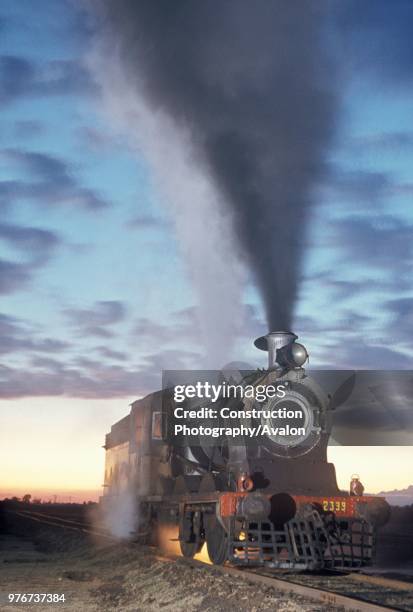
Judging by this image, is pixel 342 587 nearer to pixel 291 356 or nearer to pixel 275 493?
pixel 275 493

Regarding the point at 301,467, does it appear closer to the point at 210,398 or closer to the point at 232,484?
the point at 232,484

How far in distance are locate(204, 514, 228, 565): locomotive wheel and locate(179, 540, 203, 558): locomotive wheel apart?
72cm

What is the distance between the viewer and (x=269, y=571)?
11.8m

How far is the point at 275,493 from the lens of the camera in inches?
441

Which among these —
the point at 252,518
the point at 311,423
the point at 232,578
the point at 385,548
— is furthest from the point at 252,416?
the point at 385,548

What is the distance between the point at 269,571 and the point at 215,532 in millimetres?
1060

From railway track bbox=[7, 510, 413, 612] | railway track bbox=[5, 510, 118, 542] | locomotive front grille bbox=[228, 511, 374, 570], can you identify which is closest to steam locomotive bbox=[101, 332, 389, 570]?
locomotive front grille bbox=[228, 511, 374, 570]

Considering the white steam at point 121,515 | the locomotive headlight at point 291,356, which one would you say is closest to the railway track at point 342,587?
the locomotive headlight at point 291,356

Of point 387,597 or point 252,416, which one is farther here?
point 252,416

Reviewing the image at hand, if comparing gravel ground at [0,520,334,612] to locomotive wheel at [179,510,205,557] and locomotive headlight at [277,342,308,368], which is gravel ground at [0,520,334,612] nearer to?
locomotive wheel at [179,510,205,557]

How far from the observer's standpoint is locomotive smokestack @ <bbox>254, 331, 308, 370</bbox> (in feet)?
39.8

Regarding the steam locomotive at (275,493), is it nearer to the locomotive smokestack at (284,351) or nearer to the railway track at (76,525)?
the locomotive smokestack at (284,351)

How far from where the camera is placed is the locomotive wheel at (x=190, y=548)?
1320 centimetres

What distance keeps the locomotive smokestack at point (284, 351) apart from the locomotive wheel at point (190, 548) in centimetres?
346
